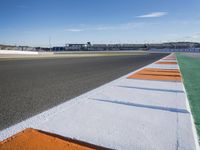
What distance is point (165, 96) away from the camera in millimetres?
4855

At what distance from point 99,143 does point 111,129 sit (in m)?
0.44

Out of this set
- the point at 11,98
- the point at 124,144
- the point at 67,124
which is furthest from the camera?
the point at 11,98

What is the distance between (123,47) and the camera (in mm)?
157500

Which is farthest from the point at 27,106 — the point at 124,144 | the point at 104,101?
the point at 124,144

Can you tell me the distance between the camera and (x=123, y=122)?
3104 mm

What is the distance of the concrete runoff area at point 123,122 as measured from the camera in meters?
2.48

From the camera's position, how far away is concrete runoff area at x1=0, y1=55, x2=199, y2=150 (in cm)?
248

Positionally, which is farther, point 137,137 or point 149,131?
point 149,131

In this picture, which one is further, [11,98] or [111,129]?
[11,98]

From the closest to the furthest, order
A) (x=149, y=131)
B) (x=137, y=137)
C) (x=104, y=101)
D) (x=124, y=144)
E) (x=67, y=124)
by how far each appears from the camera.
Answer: (x=124, y=144)
(x=137, y=137)
(x=149, y=131)
(x=67, y=124)
(x=104, y=101)

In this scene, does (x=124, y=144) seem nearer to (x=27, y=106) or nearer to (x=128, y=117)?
(x=128, y=117)

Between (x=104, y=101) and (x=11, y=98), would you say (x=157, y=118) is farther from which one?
(x=11, y=98)

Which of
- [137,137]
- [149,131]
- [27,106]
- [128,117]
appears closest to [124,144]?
[137,137]

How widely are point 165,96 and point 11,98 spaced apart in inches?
162
